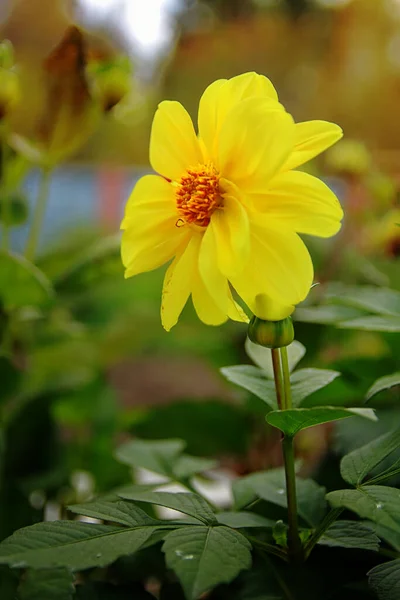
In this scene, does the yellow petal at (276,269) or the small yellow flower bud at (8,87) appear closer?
the yellow petal at (276,269)

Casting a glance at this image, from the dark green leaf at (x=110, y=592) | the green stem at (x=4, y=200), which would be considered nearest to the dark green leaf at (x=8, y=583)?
the dark green leaf at (x=110, y=592)

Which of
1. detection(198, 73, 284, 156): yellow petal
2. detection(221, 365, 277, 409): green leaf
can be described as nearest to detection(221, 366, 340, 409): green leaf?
detection(221, 365, 277, 409): green leaf

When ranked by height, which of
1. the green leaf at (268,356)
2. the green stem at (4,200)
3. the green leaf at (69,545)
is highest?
the green stem at (4,200)

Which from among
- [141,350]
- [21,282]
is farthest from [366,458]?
[141,350]

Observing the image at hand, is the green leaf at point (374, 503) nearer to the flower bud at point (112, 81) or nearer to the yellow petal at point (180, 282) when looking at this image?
the yellow petal at point (180, 282)

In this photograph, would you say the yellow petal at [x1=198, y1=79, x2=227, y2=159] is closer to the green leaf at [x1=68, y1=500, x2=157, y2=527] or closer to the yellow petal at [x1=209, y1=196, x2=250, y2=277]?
the yellow petal at [x1=209, y1=196, x2=250, y2=277]

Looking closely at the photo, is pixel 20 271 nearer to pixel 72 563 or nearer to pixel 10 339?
pixel 10 339

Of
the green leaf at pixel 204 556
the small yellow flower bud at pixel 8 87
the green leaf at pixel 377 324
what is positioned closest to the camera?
the green leaf at pixel 204 556

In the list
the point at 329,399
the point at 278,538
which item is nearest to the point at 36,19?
the point at 329,399
